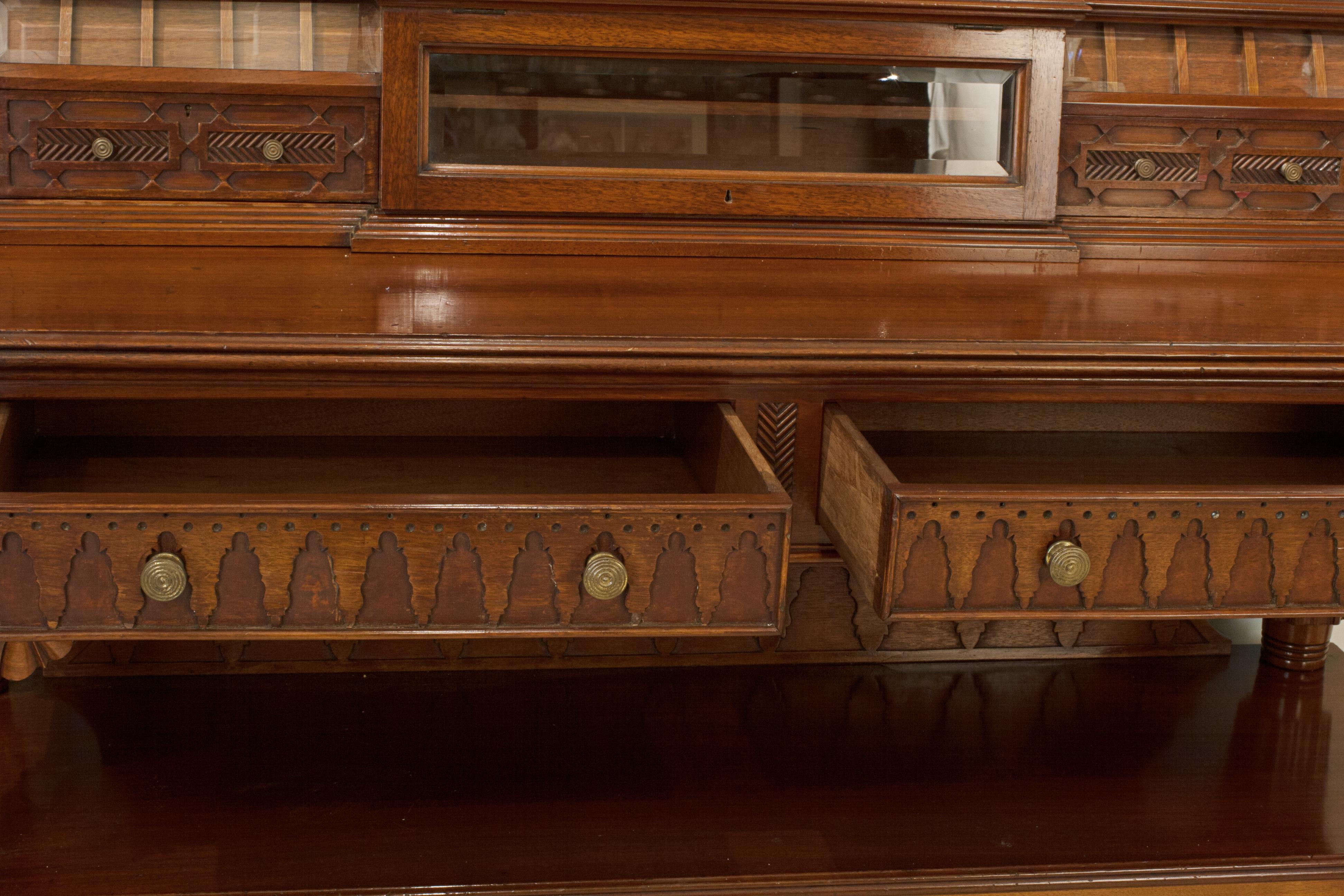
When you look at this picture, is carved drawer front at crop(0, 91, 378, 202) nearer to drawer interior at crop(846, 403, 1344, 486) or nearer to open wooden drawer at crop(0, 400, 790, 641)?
open wooden drawer at crop(0, 400, 790, 641)

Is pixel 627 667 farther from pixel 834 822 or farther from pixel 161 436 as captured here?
pixel 161 436

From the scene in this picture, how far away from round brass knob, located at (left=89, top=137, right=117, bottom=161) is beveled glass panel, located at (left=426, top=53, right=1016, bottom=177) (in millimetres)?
341

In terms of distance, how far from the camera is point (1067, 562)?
845mm

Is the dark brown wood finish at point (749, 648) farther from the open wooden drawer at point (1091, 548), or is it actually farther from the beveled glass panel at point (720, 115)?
the beveled glass panel at point (720, 115)

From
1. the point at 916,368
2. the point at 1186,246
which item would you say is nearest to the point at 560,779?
the point at 916,368

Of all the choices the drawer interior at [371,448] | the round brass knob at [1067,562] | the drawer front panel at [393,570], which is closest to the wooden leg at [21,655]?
the drawer interior at [371,448]

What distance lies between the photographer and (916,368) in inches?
35.9

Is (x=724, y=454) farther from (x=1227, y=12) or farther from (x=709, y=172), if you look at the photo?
(x=1227, y=12)

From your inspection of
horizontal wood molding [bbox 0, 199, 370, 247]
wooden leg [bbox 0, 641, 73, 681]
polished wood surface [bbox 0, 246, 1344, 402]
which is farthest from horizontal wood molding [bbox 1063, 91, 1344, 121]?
wooden leg [bbox 0, 641, 73, 681]

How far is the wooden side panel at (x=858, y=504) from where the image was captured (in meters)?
0.85

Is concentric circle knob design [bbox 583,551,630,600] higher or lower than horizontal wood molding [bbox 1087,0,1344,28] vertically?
lower

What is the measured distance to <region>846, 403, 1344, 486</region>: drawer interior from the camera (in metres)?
1.12

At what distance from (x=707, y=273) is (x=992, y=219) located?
37 cm

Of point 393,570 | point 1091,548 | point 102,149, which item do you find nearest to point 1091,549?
point 1091,548
